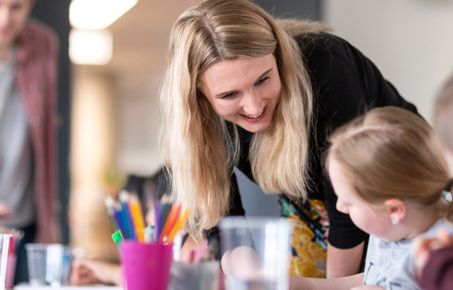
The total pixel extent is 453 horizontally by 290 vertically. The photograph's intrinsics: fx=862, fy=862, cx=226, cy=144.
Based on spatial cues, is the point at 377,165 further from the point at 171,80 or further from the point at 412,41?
the point at 412,41

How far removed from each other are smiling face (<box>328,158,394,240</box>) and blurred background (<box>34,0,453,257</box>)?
0.36 metres

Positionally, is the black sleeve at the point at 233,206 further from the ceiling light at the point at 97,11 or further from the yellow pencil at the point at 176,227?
the ceiling light at the point at 97,11

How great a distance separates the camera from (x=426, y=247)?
38.6 inches

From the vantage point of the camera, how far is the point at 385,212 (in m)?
1.25

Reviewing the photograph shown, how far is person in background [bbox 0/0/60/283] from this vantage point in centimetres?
314

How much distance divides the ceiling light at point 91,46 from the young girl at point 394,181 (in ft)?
20.7

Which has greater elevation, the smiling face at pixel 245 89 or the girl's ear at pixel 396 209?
the smiling face at pixel 245 89

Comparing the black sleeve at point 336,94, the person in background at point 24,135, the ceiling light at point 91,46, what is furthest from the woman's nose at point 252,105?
the ceiling light at point 91,46

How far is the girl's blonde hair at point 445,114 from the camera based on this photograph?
989 mm

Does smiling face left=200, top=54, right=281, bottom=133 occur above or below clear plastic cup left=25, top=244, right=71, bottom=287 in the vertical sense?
above

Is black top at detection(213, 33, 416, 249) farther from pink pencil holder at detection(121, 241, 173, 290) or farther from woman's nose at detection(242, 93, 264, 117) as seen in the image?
pink pencil holder at detection(121, 241, 173, 290)

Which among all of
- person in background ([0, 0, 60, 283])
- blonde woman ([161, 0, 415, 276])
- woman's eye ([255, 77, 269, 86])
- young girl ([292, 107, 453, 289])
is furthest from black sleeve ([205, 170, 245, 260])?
person in background ([0, 0, 60, 283])

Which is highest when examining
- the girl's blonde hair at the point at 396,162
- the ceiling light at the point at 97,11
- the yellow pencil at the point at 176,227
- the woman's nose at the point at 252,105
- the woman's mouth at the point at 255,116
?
the ceiling light at the point at 97,11

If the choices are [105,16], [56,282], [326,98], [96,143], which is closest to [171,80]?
[326,98]
